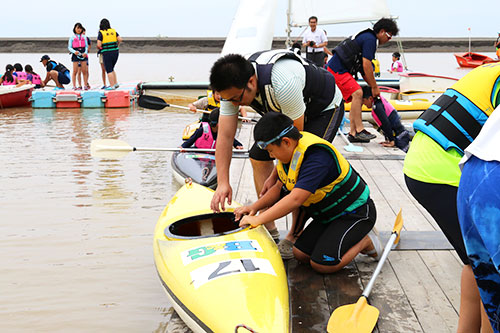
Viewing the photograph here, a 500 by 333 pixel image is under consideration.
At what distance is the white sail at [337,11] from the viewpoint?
10.8 metres

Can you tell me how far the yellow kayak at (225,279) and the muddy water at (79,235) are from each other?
259 mm

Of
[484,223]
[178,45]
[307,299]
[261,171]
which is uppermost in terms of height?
[484,223]

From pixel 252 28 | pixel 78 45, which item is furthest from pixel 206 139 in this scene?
pixel 78 45

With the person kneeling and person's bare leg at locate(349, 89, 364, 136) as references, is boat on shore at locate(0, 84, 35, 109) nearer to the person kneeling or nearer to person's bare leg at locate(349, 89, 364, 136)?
person's bare leg at locate(349, 89, 364, 136)

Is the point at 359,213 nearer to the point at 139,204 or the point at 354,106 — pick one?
the point at 139,204

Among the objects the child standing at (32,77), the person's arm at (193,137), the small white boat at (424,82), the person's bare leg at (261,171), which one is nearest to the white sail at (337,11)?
the small white boat at (424,82)

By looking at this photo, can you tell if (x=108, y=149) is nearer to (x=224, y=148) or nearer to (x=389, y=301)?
(x=224, y=148)

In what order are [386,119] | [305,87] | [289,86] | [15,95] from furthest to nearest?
[15,95]
[386,119]
[305,87]
[289,86]

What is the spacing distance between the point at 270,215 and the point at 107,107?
11.1m

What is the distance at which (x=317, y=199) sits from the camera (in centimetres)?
316

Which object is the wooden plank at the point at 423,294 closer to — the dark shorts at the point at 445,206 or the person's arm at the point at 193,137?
the dark shorts at the point at 445,206

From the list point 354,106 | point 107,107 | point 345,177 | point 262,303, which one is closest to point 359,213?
point 345,177

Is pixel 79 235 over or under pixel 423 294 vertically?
under

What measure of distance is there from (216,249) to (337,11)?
906 centimetres
